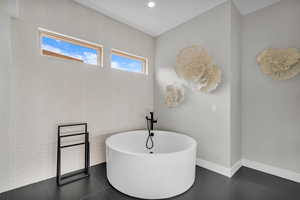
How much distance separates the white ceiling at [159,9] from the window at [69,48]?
26.0 inches

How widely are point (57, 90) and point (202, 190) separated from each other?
257 centimetres

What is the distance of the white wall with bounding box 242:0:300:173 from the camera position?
85.7 inches

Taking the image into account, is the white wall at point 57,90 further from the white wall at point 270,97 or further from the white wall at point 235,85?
the white wall at point 270,97

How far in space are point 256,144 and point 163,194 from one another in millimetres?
1972

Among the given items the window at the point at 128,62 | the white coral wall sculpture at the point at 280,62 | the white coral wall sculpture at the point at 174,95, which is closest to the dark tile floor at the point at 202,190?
the white coral wall sculpture at the point at 174,95

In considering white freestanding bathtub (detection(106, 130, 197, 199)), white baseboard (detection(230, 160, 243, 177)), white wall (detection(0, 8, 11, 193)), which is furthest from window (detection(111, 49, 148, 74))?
white baseboard (detection(230, 160, 243, 177))

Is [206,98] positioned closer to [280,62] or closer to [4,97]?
[280,62]

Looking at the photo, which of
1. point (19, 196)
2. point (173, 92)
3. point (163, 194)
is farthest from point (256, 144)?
point (19, 196)

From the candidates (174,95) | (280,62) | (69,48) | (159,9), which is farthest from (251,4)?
(69,48)

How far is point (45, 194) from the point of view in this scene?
179 cm

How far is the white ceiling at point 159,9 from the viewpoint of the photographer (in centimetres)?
235

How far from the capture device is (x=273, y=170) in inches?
92.0

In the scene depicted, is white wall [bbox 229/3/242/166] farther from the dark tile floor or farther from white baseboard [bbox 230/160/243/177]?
the dark tile floor

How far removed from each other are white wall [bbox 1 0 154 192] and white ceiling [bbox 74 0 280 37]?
0.19 metres
